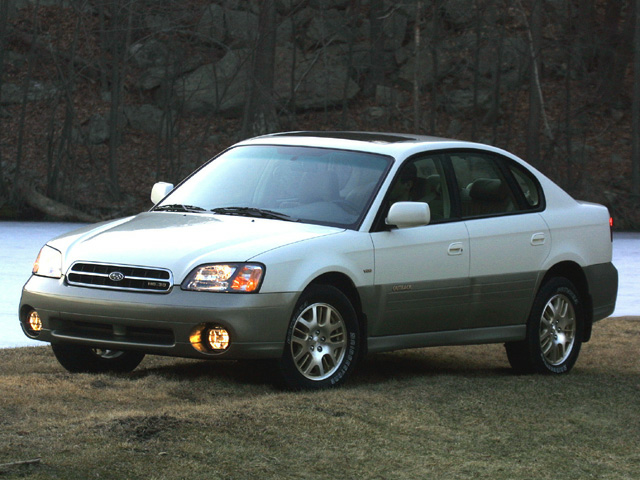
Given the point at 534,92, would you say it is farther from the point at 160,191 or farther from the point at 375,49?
the point at 160,191

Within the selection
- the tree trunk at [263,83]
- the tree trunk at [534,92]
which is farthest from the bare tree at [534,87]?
the tree trunk at [263,83]

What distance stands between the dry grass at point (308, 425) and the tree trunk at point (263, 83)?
68.9ft

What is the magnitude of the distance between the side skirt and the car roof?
4.12 feet

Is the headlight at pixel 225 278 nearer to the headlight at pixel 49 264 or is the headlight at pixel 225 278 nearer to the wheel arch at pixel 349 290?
the wheel arch at pixel 349 290

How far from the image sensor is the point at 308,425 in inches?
251

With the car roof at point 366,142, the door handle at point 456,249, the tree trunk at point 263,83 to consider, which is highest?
the tree trunk at point 263,83

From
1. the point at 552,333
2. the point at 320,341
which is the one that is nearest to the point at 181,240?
the point at 320,341

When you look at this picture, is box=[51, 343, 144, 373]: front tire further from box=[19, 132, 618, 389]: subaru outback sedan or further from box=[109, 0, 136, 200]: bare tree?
box=[109, 0, 136, 200]: bare tree

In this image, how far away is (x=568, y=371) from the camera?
9.38 metres

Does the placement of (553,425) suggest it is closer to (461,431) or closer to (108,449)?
(461,431)

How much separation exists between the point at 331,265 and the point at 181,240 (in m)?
A: 0.93

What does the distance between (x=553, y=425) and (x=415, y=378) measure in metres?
1.54

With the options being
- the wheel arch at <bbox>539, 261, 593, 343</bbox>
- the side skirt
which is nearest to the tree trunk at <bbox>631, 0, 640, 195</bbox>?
the wheel arch at <bbox>539, 261, 593, 343</bbox>

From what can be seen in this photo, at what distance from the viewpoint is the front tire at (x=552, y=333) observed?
9094 millimetres
